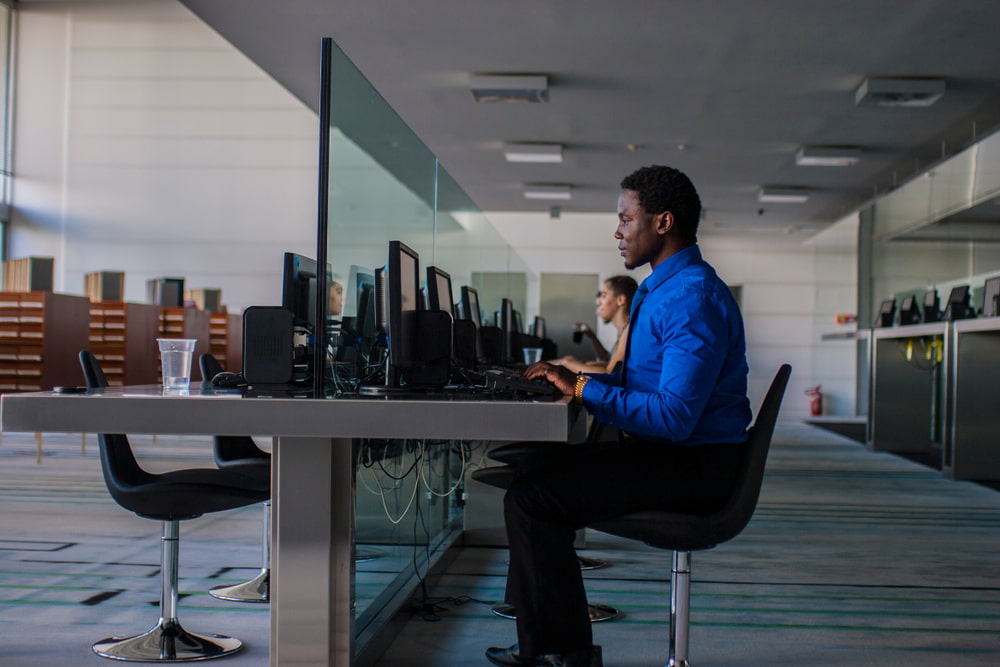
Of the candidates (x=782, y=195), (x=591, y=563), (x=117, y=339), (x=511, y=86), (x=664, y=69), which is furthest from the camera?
(x=782, y=195)

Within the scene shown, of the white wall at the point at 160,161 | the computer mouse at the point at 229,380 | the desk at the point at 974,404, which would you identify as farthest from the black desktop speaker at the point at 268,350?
the white wall at the point at 160,161

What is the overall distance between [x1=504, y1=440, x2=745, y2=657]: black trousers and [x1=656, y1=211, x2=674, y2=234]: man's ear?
540 mm

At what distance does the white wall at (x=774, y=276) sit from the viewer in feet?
44.5

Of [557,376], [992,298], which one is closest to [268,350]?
[557,376]

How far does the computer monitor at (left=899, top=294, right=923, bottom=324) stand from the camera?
8.41 meters

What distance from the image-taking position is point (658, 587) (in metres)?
3.34

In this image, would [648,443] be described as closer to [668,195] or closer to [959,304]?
[668,195]

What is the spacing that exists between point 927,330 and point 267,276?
10.3m

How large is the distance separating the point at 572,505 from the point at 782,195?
29.9ft

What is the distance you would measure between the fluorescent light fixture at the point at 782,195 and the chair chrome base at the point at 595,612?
316 inches

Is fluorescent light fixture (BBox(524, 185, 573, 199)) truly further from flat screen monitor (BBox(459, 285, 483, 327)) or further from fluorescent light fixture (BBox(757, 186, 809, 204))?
flat screen monitor (BBox(459, 285, 483, 327))

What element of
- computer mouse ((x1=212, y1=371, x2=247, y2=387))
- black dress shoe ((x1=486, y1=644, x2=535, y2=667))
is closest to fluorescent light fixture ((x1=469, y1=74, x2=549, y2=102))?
computer mouse ((x1=212, y1=371, x2=247, y2=387))

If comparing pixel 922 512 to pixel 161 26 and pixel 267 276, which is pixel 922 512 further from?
pixel 161 26

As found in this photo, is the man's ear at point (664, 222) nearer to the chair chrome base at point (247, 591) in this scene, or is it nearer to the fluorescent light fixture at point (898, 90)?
the chair chrome base at point (247, 591)
